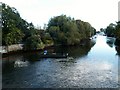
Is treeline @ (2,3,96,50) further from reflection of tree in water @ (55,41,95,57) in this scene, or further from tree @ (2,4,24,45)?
reflection of tree in water @ (55,41,95,57)

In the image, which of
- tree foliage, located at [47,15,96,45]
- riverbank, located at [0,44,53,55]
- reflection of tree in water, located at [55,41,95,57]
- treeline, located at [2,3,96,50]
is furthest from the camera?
tree foliage, located at [47,15,96,45]

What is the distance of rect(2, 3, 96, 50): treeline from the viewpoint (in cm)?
6806

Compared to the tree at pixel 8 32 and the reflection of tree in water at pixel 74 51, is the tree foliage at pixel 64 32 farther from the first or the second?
the tree at pixel 8 32

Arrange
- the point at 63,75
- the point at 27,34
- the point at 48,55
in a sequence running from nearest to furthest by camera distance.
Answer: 1. the point at 63,75
2. the point at 48,55
3. the point at 27,34

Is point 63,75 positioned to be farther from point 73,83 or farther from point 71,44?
point 71,44

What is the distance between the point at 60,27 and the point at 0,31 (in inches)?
1591

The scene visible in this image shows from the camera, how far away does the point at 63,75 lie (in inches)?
1533

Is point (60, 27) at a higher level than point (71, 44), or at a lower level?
higher

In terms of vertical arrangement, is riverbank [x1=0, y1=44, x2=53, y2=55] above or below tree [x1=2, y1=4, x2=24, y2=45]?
below

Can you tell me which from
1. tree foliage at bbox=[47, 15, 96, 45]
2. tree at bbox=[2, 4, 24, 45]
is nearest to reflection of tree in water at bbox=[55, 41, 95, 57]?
tree foliage at bbox=[47, 15, 96, 45]

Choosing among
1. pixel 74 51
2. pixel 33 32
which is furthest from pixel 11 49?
pixel 74 51

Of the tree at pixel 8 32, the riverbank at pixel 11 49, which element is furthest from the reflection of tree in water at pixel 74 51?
the tree at pixel 8 32

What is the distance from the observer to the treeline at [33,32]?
6806 cm

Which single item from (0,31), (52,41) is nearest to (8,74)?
(0,31)
